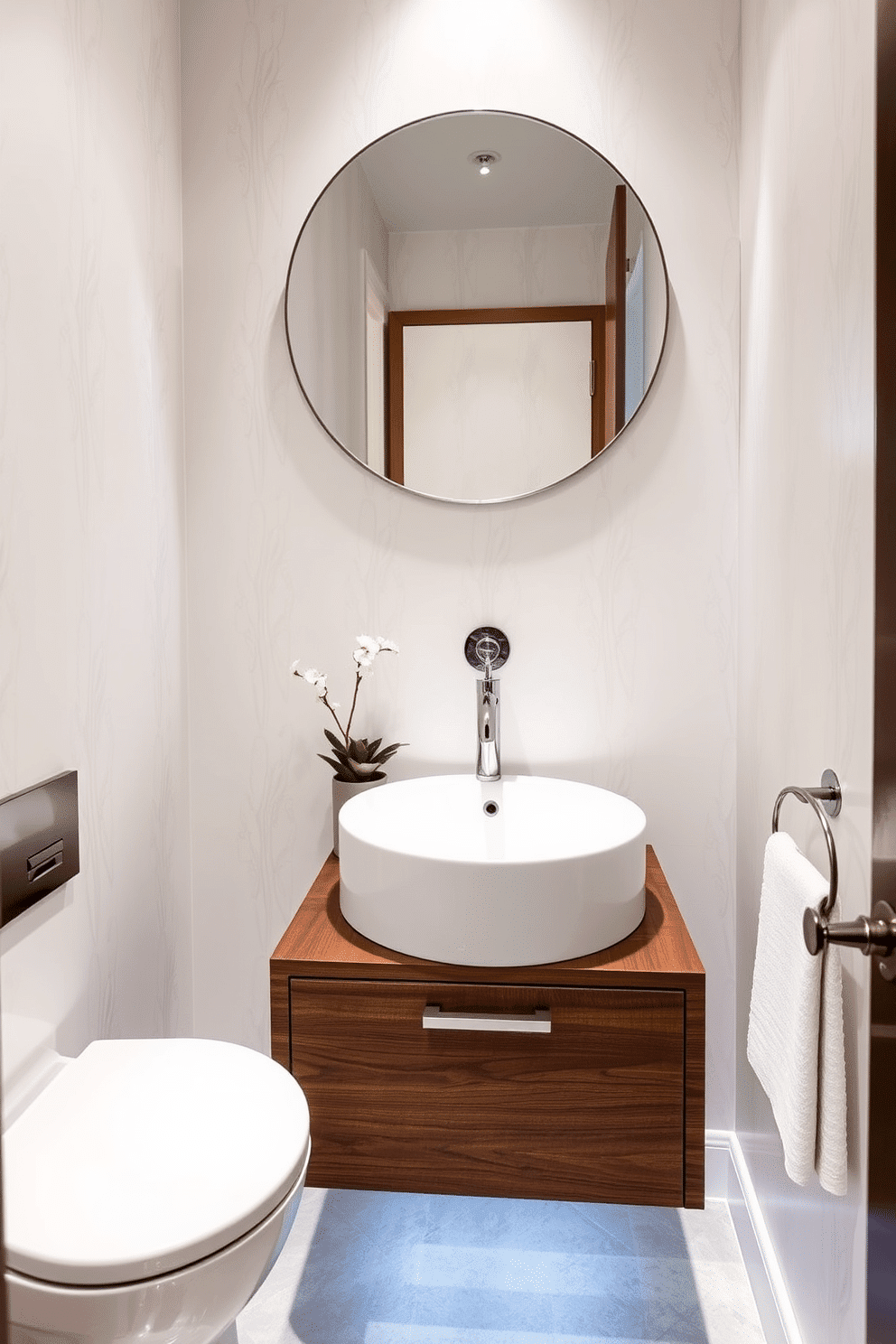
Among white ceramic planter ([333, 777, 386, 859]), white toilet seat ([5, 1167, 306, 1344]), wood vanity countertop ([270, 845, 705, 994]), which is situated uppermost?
white ceramic planter ([333, 777, 386, 859])

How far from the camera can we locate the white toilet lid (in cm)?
97

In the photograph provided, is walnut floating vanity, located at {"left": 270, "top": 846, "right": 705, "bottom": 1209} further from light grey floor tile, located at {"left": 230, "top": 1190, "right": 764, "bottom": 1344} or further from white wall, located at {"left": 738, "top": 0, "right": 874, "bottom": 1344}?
light grey floor tile, located at {"left": 230, "top": 1190, "right": 764, "bottom": 1344}

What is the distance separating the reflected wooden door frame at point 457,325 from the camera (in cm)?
179

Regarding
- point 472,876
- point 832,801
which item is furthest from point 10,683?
point 832,801

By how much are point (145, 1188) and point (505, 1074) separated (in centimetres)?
48

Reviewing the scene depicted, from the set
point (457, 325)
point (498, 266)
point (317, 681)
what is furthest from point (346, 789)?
point (498, 266)

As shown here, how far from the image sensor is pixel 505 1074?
1.33 m

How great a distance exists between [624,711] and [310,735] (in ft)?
1.96

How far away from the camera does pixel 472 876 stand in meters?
1.30

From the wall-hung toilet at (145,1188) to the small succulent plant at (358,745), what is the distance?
1.95 ft

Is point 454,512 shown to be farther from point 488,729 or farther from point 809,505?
point 809,505

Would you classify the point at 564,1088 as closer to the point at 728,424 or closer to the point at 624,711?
the point at 624,711

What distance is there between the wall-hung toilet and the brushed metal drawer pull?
20 centimetres

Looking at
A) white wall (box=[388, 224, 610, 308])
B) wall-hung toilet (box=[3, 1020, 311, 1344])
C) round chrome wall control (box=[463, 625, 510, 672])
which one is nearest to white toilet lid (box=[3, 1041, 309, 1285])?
wall-hung toilet (box=[3, 1020, 311, 1344])
